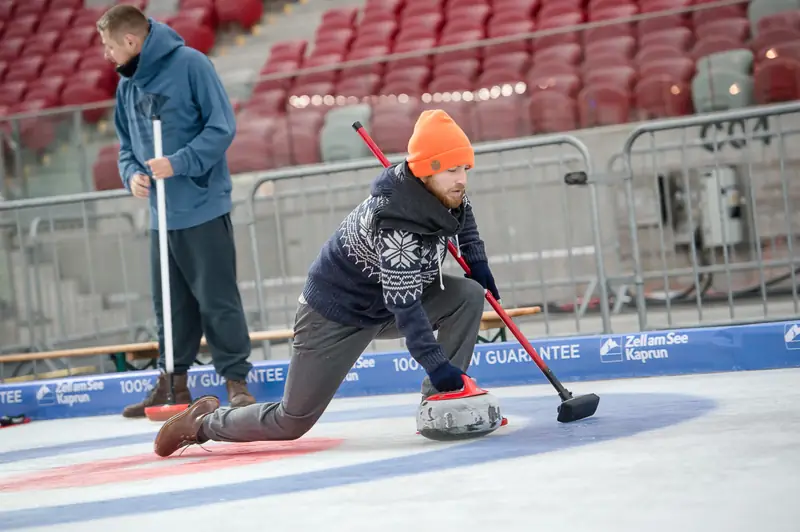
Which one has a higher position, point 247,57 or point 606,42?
point 247,57

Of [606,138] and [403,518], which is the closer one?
[403,518]

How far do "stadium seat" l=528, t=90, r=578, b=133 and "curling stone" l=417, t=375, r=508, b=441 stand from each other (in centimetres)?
507

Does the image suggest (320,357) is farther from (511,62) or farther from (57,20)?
(57,20)

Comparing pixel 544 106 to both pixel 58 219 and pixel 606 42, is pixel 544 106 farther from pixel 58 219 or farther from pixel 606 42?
pixel 58 219

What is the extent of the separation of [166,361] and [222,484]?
226 centimetres

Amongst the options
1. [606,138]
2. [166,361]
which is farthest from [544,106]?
[166,361]

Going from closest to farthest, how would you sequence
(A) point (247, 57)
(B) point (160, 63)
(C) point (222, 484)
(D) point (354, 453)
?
(C) point (222, 484) < (D) point (354, 453) < (B) point (160, 63) < (A) point (247, 57)

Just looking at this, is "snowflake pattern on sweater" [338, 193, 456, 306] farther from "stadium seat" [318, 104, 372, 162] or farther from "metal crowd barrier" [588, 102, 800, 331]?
"stadium seat" [318, 104, 372, 162]

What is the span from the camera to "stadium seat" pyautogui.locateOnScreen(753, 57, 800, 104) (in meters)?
7.77

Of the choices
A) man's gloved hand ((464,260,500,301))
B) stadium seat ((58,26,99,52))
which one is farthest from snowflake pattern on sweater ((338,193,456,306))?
stadium seat ((58,26,99,52))

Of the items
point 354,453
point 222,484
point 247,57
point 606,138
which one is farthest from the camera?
point 247,57

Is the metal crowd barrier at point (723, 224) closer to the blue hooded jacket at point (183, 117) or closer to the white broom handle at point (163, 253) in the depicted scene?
the blue hooded jacket at point (183, 117)

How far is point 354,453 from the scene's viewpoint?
12.1ft

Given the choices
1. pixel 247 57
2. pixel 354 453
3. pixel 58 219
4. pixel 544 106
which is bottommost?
pixel 354 453
